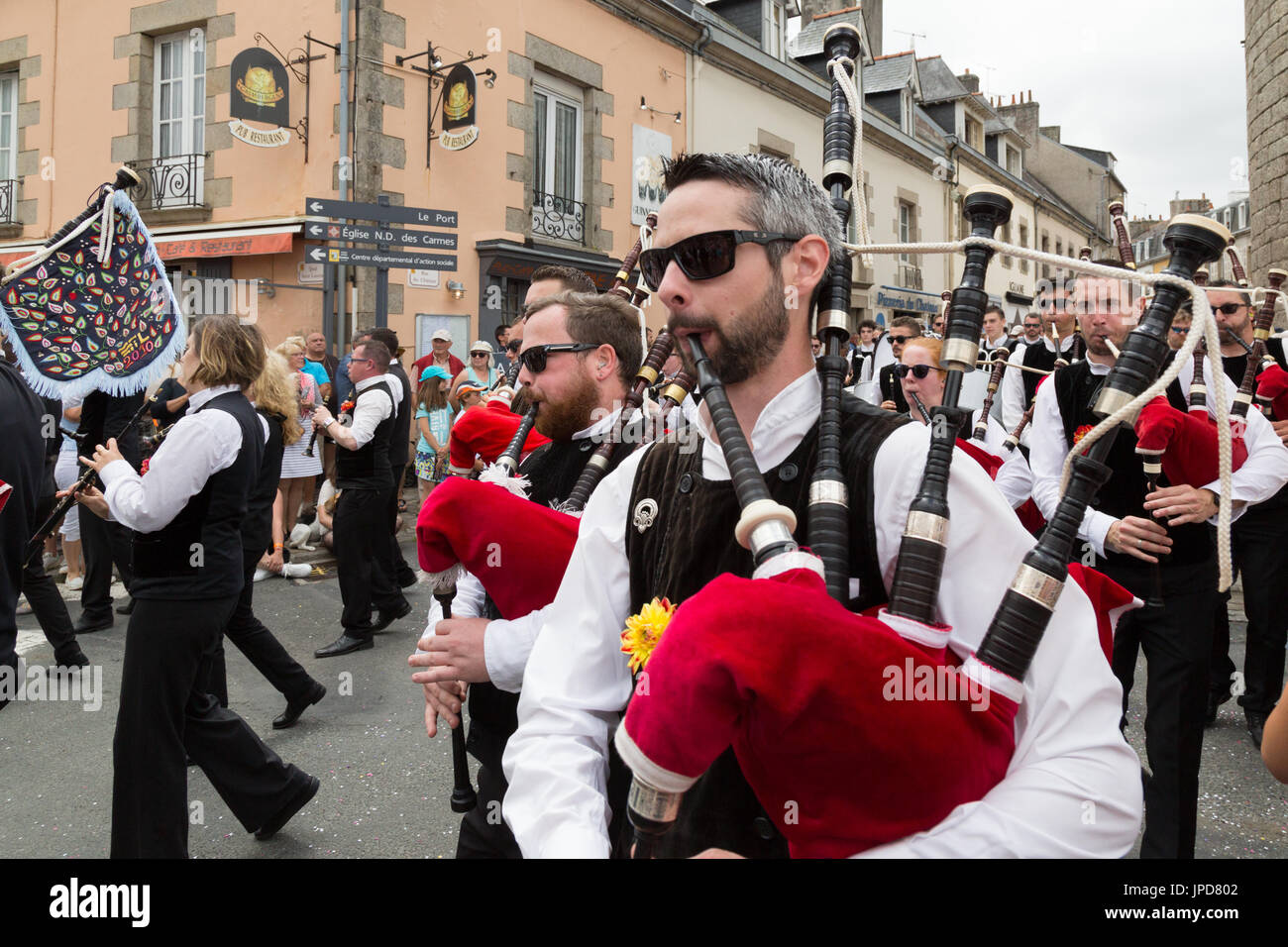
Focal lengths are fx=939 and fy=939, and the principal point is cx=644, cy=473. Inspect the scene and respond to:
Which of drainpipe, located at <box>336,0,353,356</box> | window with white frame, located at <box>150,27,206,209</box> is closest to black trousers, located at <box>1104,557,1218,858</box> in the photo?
drainpipe, located at <box>336,0,353,356</box>

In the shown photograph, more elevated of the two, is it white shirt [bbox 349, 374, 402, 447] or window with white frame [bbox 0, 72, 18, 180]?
window with white frame [bbox 0, 72, 18, 180]

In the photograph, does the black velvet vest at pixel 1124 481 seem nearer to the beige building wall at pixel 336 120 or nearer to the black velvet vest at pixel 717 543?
the black velvet vest at pixel 717 543

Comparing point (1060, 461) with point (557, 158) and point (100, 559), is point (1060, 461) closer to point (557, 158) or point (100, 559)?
point (100, 559)

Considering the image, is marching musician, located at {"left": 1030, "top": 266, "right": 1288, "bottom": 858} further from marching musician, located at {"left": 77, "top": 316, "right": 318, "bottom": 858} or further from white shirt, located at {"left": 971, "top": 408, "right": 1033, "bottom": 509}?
marching musician, located at {"left": 77, "top": 316, "right": 318, "bottom": 858}

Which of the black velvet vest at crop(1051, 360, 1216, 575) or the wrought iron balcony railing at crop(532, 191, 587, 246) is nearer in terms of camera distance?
the black velvet vest at crop(1051, 360, 1216, 575)

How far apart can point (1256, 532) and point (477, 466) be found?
4014 mm

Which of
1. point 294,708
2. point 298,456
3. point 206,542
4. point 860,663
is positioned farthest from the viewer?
point 298,456

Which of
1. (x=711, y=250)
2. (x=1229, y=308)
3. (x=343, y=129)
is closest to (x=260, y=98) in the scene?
(x=343, y=129)

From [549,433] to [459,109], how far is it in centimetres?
1080

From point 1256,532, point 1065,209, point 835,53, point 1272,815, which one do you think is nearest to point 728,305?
point 835,53

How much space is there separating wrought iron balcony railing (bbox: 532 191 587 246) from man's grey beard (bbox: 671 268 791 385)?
1295cm

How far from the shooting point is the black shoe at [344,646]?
6.19 meters

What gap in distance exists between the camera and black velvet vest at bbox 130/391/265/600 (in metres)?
3.43

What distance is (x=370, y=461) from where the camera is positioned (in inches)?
263
